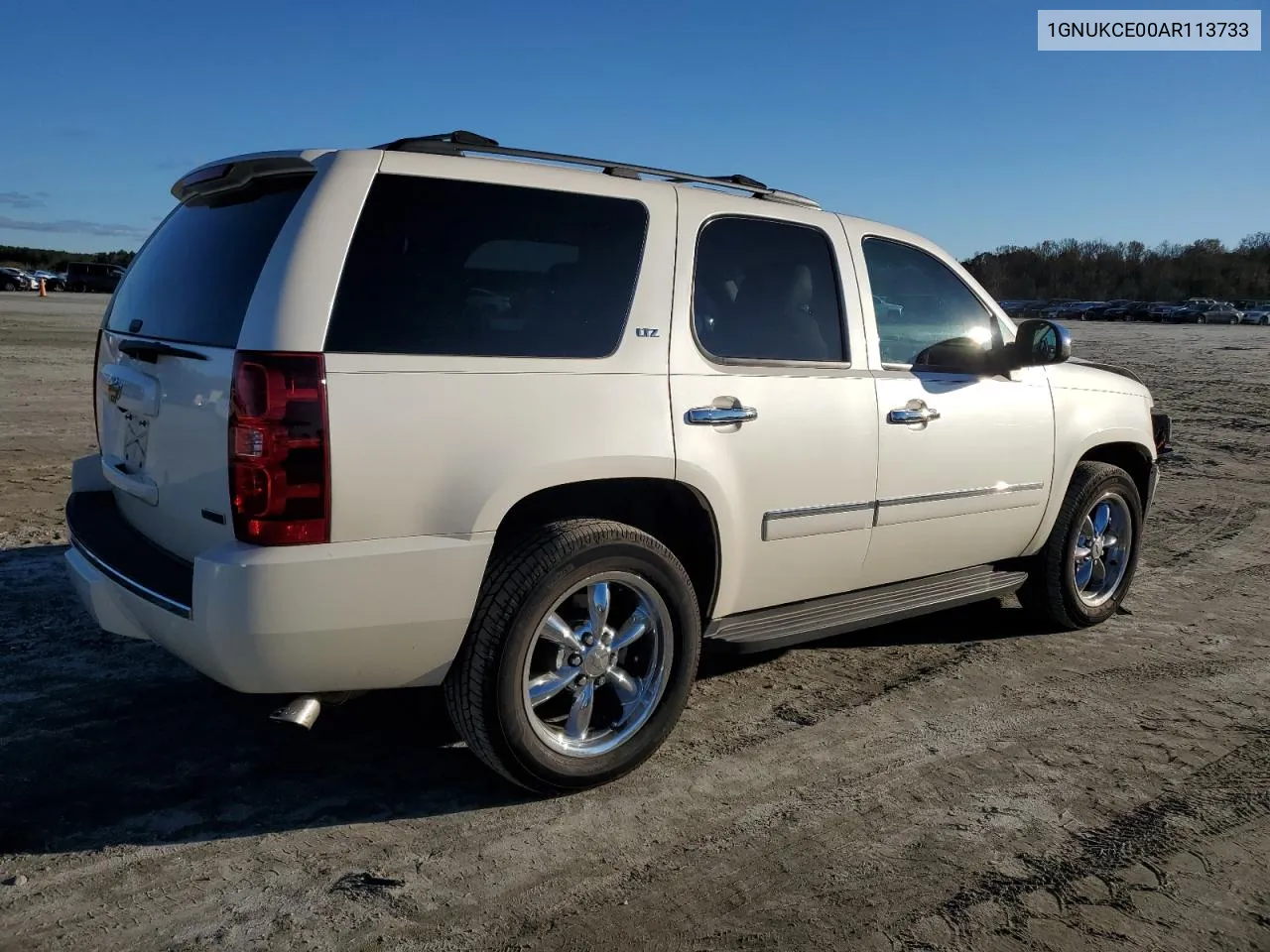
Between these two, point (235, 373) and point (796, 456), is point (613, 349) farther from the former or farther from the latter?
point (235, 373)

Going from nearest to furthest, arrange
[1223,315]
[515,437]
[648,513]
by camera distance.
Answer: [515,437] → [648,513] → [1223,315]

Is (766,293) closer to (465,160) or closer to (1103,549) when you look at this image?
(465,160)

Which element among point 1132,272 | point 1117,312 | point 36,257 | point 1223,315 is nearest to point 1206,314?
→ point 1223,315

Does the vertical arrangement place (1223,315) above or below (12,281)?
below

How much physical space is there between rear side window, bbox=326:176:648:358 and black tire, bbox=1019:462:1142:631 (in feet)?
9.23

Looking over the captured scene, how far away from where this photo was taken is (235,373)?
2904mm

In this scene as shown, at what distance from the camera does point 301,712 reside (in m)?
3.07

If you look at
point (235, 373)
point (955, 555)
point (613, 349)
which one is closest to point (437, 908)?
point (235, 373)

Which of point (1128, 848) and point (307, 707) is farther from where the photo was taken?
point (1128, 848)

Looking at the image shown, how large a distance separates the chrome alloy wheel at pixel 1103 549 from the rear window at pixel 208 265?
4155 mm

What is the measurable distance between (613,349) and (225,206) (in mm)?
1357

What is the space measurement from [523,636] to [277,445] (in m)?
0.93

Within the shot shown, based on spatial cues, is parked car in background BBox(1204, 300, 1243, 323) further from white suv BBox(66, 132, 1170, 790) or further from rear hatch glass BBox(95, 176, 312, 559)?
rear hatch glass BBox(95, 176, 312, 559)

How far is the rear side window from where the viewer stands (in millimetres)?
3080
